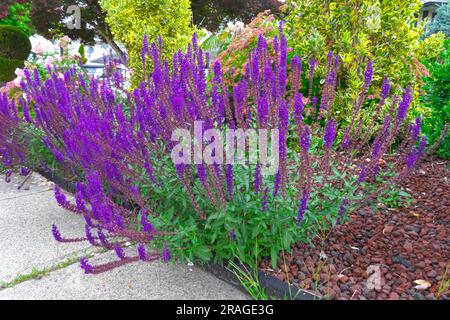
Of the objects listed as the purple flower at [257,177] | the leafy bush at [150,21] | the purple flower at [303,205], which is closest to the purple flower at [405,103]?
the purple flower at [303,205]

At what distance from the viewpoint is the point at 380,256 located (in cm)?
238

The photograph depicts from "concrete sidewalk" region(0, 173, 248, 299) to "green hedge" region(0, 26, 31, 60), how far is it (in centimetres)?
1164

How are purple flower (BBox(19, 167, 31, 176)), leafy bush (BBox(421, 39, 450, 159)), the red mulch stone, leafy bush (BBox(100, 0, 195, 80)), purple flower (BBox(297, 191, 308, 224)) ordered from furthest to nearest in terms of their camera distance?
leafy bush (BBox(100, 0, 195, 80)) → purple flower (BBox(19, 167, 31, 176)) → leafy bush (BBox(421, 39, 450, 159)) → the red mulch stone → purple flower (BBox(297, 191, 308, 224))

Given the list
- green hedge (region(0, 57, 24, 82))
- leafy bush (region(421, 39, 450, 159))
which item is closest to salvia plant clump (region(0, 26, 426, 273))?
leafy bush (region(421, 39, 450, 159))

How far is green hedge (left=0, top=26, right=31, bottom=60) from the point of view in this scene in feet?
40.7

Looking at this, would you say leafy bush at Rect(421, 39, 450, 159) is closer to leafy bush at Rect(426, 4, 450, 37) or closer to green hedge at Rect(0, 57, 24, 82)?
green hedge at Rect(0, 57, 24, 82)

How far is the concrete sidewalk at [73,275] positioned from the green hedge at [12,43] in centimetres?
1164

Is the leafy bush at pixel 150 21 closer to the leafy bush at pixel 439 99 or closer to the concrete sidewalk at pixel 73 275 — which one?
the concrete sidewalk at pixel 73 275

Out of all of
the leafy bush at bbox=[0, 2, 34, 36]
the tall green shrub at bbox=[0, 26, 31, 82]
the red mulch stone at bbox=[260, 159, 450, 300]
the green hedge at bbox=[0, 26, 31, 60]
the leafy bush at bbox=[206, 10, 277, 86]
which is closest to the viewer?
the red mulch stone at bbox=[260, 159, 450, 300]

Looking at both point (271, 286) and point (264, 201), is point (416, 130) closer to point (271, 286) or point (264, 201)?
point (264, 201)
